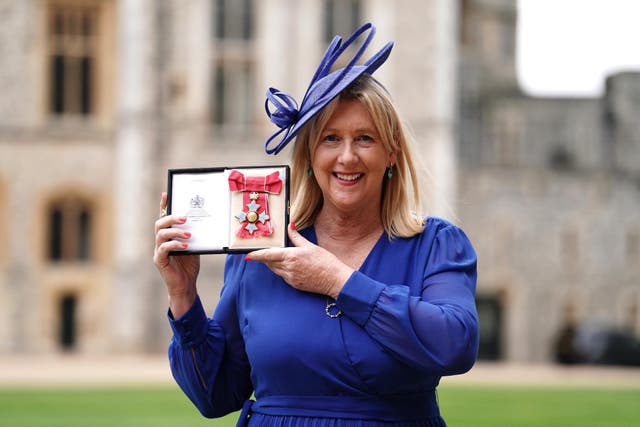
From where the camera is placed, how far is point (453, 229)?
3.16 metres

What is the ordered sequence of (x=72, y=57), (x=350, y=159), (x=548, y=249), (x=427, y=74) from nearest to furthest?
(x=350, y=159), (x=427, y=74), (x=72, y=57), (x=548, y=249)

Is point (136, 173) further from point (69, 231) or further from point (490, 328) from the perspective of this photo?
point (490, 328)

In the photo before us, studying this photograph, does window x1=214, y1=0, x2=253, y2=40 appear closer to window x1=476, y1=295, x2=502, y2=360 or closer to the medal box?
window x1=476, y1=295, x2=502, y2=360

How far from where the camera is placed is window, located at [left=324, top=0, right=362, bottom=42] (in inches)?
1006

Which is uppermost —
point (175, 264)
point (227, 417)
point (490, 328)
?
point (175, 264)

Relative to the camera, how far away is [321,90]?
3088 millimetres

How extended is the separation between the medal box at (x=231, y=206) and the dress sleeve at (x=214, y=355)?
197 millimetres

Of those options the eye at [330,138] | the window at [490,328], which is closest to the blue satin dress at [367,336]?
the eye at [330,138]

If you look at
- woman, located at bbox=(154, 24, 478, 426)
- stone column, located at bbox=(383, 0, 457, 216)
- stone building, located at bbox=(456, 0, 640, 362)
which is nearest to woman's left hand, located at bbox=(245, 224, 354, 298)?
woman, located at bbox=(154, 24, 478, 426)

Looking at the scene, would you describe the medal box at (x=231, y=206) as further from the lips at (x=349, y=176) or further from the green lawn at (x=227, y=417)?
the green lawn at (x=227, y=417)

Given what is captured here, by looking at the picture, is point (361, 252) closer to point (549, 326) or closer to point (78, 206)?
point (78, 206)

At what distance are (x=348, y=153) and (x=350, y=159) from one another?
16mm

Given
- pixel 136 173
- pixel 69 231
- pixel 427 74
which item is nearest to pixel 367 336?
pixel 136 173

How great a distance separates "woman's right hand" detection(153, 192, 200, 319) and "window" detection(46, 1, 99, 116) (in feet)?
80.2
